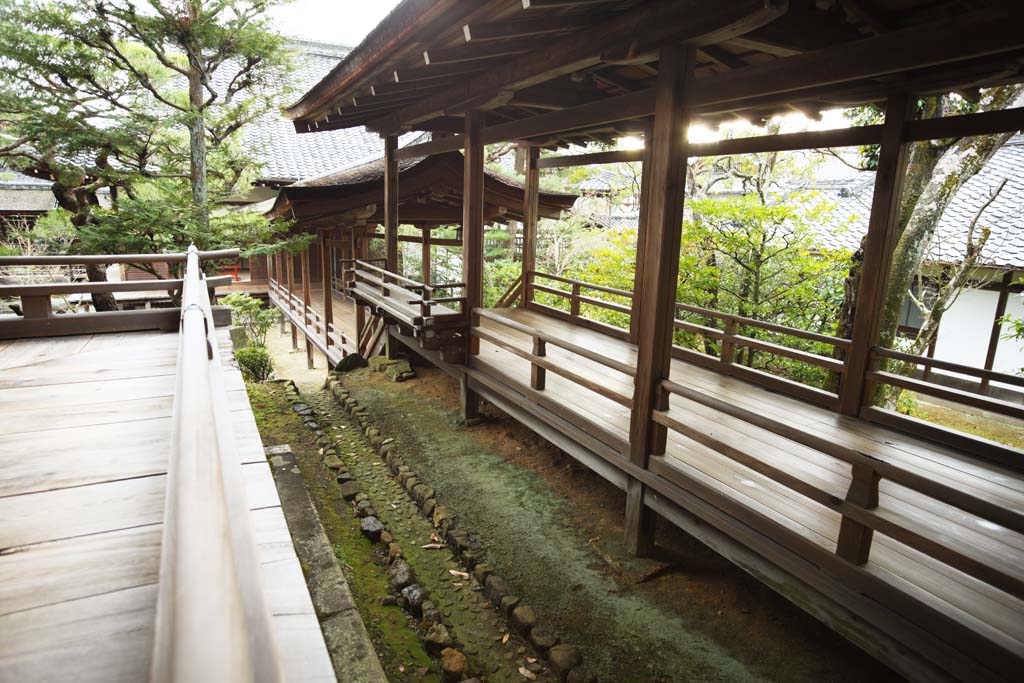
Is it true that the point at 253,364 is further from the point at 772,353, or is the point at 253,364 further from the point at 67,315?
the point at 772,353

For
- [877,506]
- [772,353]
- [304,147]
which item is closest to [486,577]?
[877,506]

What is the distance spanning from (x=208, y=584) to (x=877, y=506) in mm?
3487

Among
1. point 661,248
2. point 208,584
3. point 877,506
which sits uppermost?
point 661,248

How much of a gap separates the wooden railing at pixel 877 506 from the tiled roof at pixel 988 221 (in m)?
6.83

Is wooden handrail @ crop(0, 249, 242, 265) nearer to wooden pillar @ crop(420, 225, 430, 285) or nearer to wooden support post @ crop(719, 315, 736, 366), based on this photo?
wooden support post @ crop(719, 315, 736, 366)

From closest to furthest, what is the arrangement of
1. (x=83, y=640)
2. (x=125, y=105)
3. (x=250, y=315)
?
(x=83, y=640)
(x=125, y=105)
(x=250, y=315)

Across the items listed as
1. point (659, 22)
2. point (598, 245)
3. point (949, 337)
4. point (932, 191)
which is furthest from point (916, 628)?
point (598, 245)

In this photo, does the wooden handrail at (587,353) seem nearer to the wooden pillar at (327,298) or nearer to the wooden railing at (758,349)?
the wooden railing at (758,349)

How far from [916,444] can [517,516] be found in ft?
11.9

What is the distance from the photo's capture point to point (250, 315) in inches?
682

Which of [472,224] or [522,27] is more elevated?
[522,27]

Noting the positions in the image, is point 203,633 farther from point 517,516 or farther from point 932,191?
point 932,191

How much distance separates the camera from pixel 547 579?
4680 mm

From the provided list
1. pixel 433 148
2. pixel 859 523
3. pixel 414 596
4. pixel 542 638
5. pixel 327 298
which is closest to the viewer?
pixel 859 523
